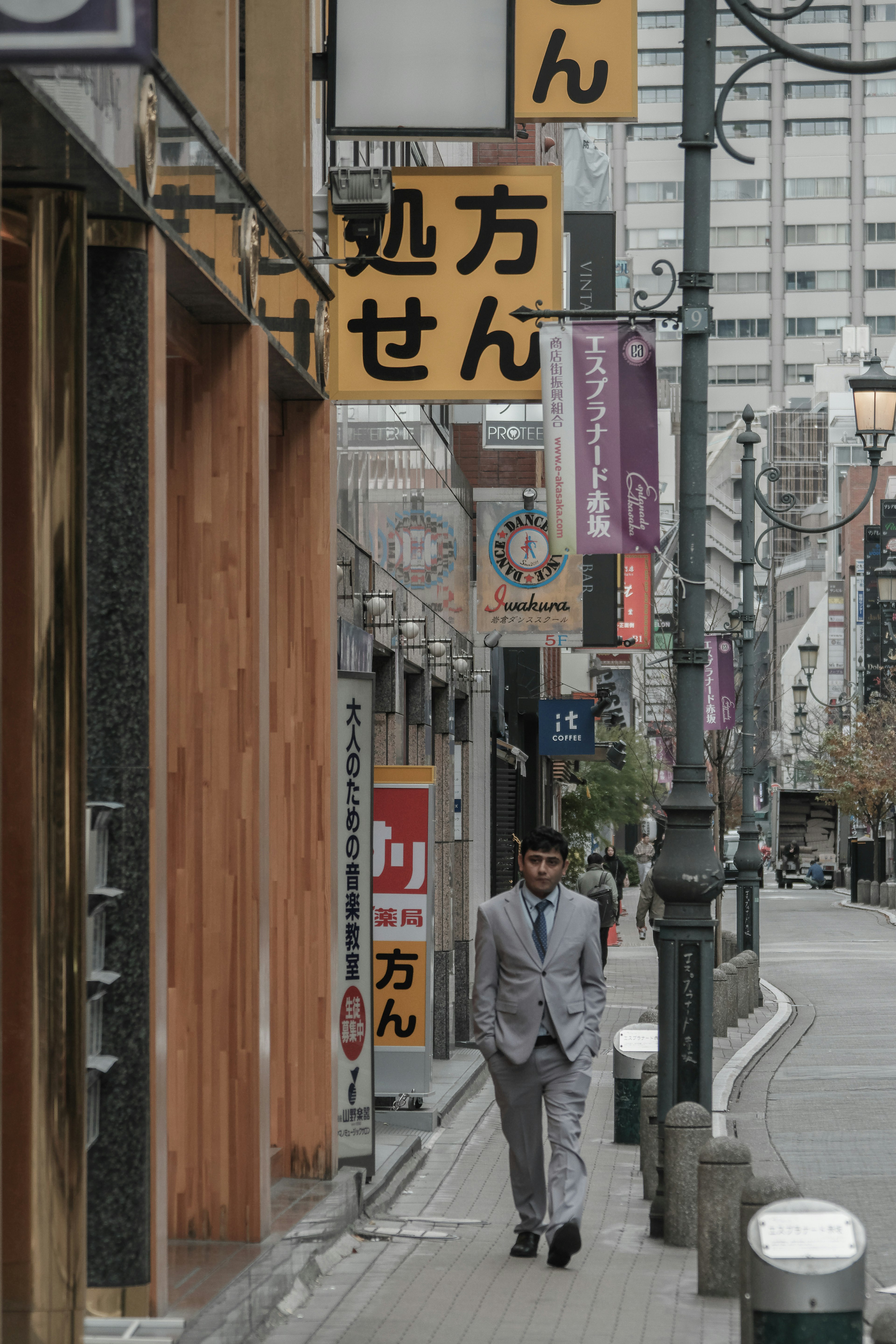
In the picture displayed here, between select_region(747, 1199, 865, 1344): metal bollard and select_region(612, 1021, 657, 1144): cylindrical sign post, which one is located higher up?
select_region(747, 1199, 865, 1344): metal bollard

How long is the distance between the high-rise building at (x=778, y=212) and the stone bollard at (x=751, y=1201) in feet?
434

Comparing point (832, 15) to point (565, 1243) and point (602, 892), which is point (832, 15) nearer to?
point (602, 892)

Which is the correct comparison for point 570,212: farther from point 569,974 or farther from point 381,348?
point 569,974

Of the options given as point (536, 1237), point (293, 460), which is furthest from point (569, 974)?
point (293, 460)

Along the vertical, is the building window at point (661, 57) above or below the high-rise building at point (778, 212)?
above

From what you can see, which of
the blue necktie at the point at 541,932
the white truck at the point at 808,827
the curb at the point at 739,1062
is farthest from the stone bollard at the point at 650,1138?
the white truck at the point at 808,827

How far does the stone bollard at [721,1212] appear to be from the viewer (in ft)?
25.8

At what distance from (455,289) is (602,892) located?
1858 centimetres

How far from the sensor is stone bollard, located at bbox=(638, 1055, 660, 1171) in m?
10.5

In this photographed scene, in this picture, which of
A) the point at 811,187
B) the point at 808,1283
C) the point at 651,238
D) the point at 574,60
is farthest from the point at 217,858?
the point at 811,187

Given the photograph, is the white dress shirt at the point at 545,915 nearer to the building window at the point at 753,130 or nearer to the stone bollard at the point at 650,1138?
the stone bollard at the point at 650,1138

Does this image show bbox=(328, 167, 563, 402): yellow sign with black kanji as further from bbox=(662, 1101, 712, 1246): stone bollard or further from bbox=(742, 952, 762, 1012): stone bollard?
bbox=(742, 952, 762, 1012): stone bollard

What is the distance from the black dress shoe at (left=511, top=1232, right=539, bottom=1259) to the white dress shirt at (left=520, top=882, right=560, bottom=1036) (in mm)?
944

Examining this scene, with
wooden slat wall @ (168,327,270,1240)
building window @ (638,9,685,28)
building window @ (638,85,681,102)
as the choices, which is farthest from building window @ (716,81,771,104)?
wooden slat wall @ (168,327,270,1240)
